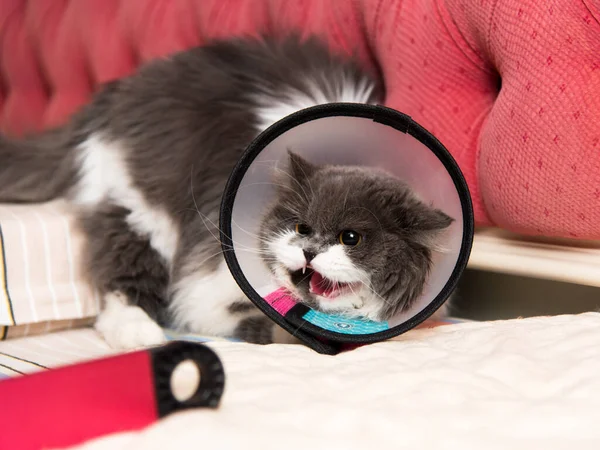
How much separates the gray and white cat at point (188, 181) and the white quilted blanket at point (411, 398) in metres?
0.19

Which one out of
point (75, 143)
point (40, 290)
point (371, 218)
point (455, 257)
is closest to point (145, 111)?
point (75, 143)

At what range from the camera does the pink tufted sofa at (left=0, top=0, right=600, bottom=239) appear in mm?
993

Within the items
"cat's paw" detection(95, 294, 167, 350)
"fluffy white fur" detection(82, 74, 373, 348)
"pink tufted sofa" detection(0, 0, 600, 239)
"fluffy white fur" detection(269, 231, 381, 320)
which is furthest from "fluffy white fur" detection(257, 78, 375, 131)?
"cat's paw" detection(95, 294, 167, 350)

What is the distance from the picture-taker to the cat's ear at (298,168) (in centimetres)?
103

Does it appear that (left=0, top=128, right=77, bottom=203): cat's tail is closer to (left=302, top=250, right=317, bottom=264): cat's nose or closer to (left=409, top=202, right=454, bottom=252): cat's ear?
(left=302, top=250, right=317, bottom=264): cat's nose

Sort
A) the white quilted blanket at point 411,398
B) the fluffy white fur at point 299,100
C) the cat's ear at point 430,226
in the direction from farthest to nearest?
the fluffy white fur at point 299,100
the cat's ear at point 430,226
the white quilted blanket at point 411,398

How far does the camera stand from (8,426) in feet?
1.80

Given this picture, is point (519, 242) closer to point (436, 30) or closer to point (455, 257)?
point (455, 257)

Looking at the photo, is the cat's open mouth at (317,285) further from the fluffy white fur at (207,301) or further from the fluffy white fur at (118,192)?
the fluffy white fur at (118,192)

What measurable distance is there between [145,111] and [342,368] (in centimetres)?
91

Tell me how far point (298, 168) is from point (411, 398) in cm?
49

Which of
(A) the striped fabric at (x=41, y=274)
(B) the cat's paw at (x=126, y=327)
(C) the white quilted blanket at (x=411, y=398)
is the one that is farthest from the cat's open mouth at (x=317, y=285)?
A: (A) the striped fabric at (x=41, y=274)

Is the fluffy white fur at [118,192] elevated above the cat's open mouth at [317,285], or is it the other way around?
the fluffy white fur at [118,192]

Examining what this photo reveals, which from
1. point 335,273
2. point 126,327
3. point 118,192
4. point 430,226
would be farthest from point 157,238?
point 430,226
